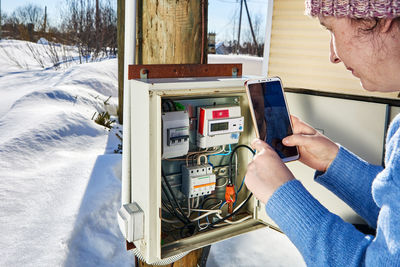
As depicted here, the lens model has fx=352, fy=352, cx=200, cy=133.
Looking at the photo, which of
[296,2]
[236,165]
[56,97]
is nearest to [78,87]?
[56,97]

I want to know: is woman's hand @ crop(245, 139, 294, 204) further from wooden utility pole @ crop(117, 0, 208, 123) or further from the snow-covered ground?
the snow-covered ground

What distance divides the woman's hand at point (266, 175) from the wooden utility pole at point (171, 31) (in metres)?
0.84

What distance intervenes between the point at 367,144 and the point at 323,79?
88.4 inches

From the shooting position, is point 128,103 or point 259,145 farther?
point 128,103

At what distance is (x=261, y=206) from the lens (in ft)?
6.19

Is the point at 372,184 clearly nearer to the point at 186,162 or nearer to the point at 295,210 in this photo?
the point at 295,210

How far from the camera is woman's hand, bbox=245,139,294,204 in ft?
3.43

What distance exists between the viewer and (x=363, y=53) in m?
0.91

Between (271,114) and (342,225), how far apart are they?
62 cm

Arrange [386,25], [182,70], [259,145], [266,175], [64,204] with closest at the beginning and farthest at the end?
[386,25]
[266,175]
[259,145]
[182,70]
[64,204]

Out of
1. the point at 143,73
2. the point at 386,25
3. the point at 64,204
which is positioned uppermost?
the point at 386,25

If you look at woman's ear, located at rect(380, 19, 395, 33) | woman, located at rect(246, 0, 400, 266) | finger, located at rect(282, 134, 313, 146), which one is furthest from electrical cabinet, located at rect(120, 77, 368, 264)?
woman's ear, located at rect(380, 19, 395, 33)

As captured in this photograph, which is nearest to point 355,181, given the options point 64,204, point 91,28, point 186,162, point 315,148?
point 315,148

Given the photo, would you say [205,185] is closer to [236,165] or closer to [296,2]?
[236,165]
